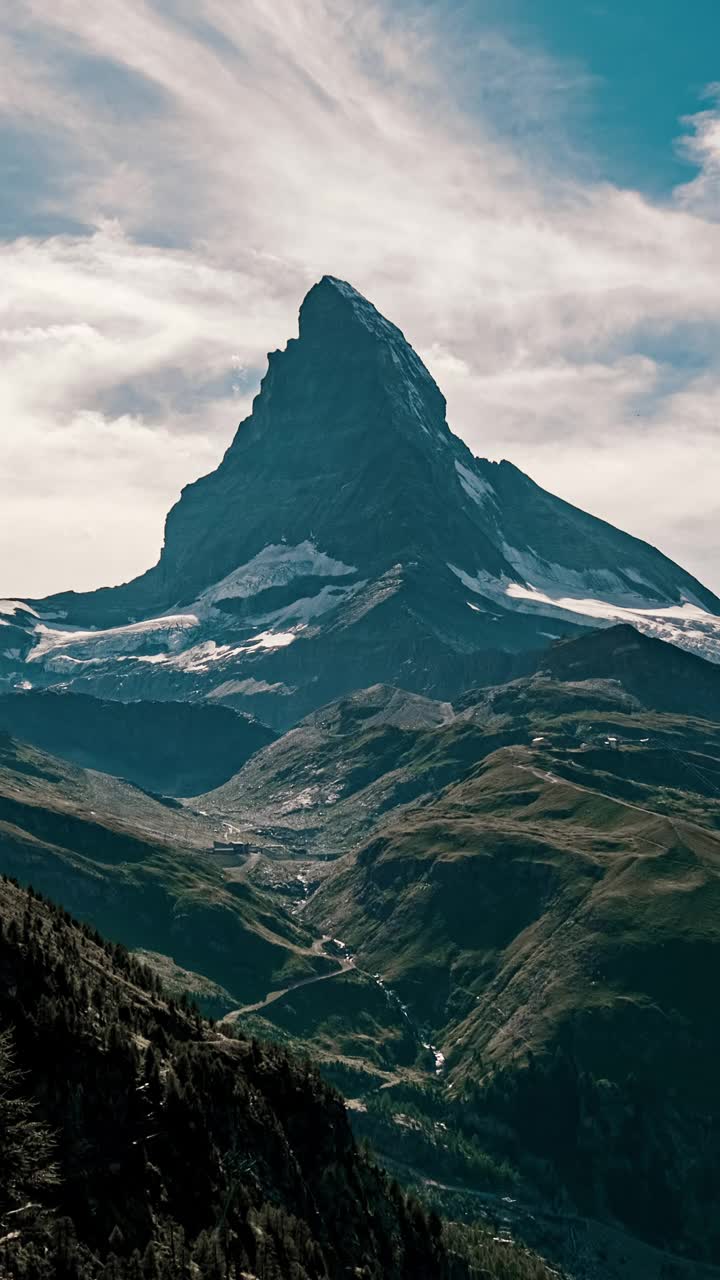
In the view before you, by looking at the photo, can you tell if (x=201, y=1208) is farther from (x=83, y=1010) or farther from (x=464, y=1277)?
(x=464, y=1277)

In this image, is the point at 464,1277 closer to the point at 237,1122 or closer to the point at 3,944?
the point at 237,1122

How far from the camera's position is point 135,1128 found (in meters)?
132

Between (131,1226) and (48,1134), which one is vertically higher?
(48,1134)

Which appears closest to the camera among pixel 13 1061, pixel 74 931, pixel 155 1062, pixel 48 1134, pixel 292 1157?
pixel 48 1134

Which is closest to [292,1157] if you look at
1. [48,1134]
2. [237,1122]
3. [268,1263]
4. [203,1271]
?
[237,1122]

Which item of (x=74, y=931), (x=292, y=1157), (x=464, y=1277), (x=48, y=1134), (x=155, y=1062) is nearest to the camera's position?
(x=48, y=1134)

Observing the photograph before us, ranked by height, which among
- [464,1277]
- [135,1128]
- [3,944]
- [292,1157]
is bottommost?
[464,1277]

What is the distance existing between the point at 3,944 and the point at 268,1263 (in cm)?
4693

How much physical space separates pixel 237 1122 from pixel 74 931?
46.2 meters

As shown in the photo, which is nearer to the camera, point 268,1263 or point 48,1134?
point 48,1134

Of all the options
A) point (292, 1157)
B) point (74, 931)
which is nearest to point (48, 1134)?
point (292, 1157)

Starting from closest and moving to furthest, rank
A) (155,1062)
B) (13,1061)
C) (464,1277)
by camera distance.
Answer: (13,1061)
(155,1062)
(464,1277)

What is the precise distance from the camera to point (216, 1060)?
523ft

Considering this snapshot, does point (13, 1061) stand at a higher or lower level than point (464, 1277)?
higher
